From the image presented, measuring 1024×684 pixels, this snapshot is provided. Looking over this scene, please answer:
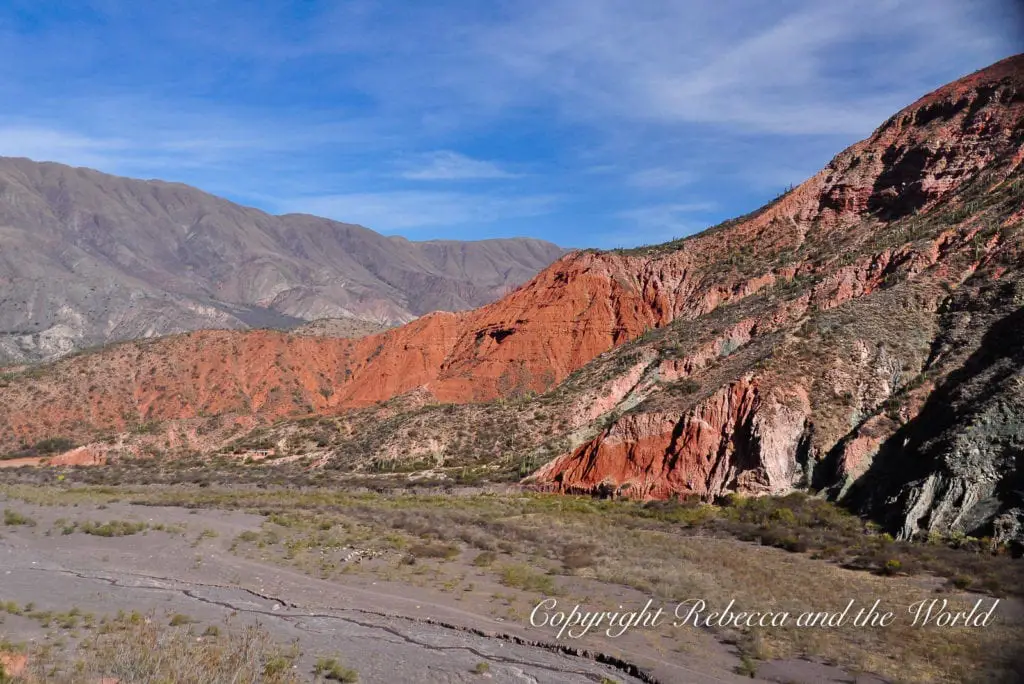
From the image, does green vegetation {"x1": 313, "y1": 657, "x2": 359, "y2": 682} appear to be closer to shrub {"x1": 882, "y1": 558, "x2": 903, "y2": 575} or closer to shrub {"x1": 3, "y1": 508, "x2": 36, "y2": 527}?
shrub {"x1": 882, "y1": 558, "x2": 903, "y2": 575}

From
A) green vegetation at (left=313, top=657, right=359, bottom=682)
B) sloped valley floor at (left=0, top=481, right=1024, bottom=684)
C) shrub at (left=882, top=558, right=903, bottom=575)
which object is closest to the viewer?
green vegetation at (left=313, top=657, right=359, bottom=682)

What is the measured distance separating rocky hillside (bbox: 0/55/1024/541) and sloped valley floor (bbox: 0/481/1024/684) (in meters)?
3.64

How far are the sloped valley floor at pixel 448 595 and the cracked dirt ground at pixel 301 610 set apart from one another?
60 mm

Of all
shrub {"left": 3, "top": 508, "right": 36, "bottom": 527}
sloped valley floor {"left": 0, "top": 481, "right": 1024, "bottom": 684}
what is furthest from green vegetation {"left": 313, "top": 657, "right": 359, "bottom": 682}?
shrub {"left": 3, "top": 508, "right": 36, "bottom": 527}

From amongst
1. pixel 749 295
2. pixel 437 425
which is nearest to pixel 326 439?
pixel 437 425

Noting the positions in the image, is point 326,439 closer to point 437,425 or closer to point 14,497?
point 437,425

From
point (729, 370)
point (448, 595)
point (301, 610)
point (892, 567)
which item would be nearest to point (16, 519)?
point (301, 610)

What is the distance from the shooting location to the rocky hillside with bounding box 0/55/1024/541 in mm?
28656

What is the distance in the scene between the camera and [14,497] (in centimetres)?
3381

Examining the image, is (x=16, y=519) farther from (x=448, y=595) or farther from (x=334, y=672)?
(x=334, y=672)

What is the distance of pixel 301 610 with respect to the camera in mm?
16875

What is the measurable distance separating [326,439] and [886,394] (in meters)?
36.9

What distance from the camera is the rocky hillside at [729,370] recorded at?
28.7 meters

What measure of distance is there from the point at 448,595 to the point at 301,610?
3523 millimetres
